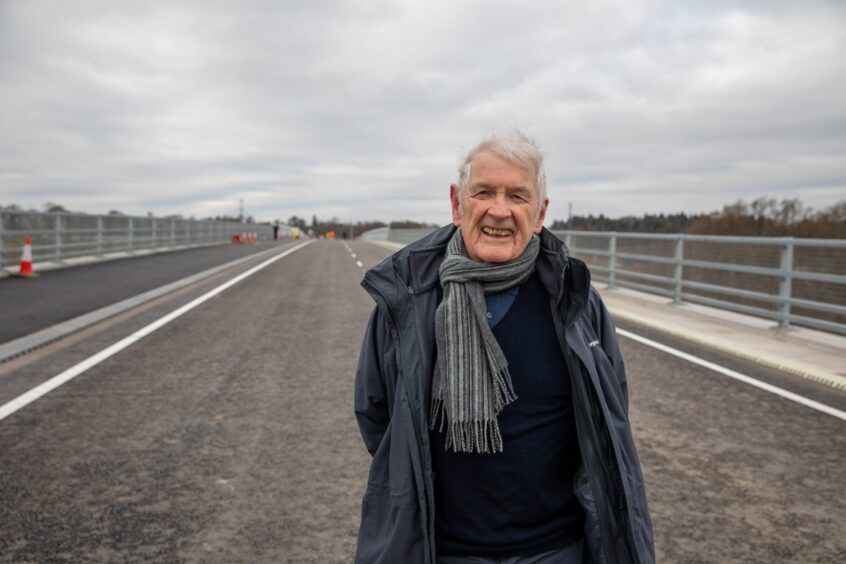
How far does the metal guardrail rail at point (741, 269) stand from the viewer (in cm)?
934

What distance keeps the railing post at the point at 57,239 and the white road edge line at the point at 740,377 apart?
15.1 meters

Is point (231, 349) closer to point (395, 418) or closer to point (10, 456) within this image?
point (10, 456)

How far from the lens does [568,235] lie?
1939 cm

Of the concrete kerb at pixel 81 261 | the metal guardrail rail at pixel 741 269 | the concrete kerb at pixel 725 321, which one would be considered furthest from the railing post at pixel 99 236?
the concrete kerb at pixel 725 321

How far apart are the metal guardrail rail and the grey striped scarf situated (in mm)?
7808

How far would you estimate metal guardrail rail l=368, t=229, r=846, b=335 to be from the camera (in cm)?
934

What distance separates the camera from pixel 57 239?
18.9 metres

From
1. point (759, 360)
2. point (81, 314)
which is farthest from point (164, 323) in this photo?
point (759, 360)

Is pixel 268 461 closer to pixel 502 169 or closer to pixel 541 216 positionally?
pixel 541 216

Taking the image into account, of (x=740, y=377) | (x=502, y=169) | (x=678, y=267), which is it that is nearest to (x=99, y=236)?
(x=678, y=267)

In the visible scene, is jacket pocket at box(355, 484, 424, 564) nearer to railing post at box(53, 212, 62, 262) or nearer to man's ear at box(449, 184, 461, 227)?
man's ear at box(449, 184, 461, 227)

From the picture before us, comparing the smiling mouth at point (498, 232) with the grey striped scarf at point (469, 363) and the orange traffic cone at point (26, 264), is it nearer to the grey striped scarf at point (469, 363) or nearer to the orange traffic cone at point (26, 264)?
the grey striped scarf at point (469, 363)

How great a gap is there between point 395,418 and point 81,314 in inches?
382

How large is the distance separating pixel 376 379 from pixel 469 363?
1.26 ft
